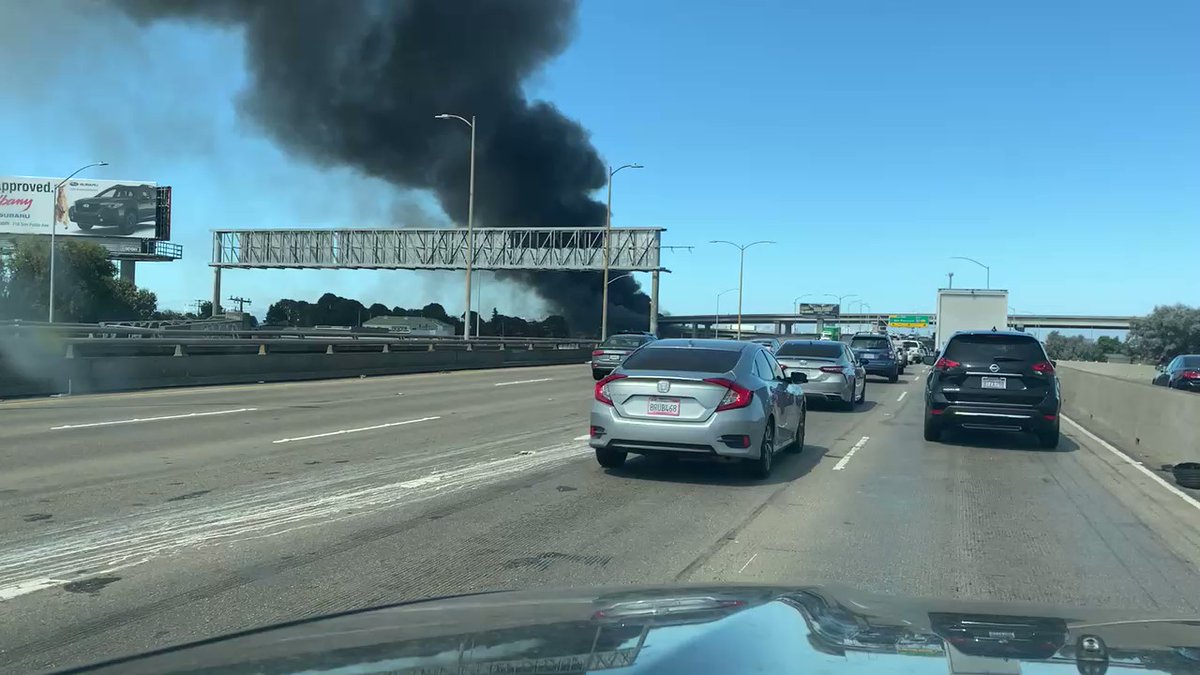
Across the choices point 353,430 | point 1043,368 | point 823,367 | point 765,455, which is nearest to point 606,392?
point 765,455

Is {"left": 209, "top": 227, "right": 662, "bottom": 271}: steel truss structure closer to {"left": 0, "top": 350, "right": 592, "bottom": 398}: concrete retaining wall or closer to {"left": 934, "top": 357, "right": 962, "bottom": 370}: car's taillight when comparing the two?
{"left": 0, "top": 350, "right": 592, "bottom": 398}: concrete retaining wall

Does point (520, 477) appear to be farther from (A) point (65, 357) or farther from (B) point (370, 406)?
(A) point (65, 357)

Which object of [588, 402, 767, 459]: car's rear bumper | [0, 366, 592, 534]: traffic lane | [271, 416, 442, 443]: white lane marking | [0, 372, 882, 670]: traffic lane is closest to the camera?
[0, 372, 882, 670]: traffic lane

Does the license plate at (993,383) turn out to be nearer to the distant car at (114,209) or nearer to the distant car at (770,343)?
the distant car at (770,343)

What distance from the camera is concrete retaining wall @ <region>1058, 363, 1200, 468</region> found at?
12.1 meters

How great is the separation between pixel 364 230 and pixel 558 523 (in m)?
70.2

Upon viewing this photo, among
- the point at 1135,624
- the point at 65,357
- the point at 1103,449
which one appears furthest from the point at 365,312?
the point at 1135,624

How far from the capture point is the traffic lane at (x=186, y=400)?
14.2m

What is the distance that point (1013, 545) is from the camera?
731 centimetres

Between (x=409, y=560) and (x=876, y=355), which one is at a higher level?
(x=876, y=355)

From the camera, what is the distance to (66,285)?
64.7 meters

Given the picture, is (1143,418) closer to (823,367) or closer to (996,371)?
(996,371)

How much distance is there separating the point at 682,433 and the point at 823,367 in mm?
10598

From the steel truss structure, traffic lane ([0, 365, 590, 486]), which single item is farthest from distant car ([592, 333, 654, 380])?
the steel truss structure
